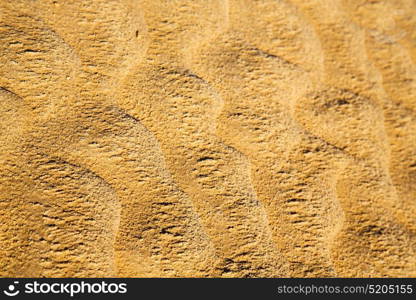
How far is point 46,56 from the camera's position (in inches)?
44.8

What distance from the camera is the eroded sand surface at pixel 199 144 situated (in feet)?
3.09

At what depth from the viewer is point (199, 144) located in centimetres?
110

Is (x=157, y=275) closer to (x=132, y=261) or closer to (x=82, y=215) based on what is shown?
(x=132, y=261)

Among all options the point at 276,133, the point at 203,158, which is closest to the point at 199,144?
the point at 203,158

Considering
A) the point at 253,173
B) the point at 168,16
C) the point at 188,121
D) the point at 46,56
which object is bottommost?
the point at 253,173

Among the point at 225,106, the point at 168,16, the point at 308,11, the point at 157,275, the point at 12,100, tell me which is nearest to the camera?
the point at 157,275

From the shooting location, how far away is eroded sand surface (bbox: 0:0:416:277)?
3.09 feet

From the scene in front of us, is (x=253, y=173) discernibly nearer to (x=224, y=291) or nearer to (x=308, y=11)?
(x=224, y=291)

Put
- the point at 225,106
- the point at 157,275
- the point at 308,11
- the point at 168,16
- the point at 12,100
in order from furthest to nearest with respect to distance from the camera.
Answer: the point at 308,11 → the point at 168,16 → the point at 225,106 → the point at 12,100 → the point at 157,275

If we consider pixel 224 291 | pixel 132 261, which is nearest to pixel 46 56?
pixel 132 261

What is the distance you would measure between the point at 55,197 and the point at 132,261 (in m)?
0.18

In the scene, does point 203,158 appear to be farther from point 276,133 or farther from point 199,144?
point 276,133

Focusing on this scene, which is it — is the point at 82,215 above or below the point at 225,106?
below

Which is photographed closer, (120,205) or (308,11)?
(120,205)
